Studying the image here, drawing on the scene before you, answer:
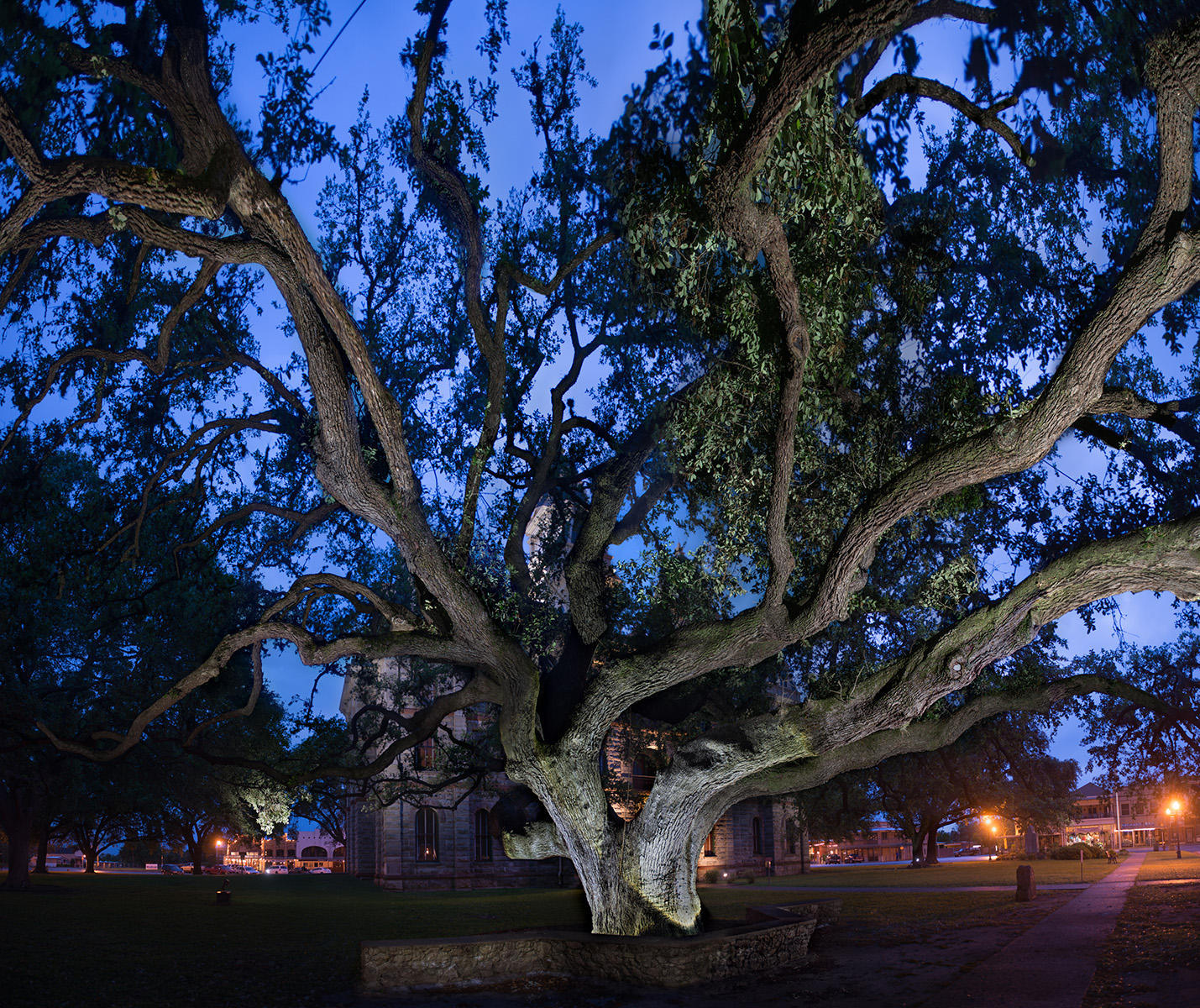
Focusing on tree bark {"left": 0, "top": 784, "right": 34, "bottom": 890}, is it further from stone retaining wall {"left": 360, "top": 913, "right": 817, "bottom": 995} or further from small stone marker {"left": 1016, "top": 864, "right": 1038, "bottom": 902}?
small stone marker {"left": 1016, "top": 864, "right": 1038, "bottom": 902}

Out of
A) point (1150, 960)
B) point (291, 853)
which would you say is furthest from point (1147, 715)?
point (291, 853)

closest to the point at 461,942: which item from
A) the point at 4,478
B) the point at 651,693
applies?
the point at 651,693

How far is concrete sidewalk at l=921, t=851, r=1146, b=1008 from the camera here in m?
9.20

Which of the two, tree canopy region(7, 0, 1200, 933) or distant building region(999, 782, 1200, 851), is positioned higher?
tree canopy region(7, 0, 1200, 933)

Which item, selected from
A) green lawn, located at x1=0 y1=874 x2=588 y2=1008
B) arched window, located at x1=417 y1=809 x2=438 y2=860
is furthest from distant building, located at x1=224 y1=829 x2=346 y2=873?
green lawn, located at x1=0 y1=874 x2=588 y2=1008

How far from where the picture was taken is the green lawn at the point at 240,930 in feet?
37.7

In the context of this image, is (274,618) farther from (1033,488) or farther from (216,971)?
(1033,488)

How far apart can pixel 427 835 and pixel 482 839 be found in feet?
8.94

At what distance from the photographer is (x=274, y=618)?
12.4 meters

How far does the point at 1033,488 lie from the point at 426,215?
1059cm

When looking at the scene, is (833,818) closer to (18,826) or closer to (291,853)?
(18,826)

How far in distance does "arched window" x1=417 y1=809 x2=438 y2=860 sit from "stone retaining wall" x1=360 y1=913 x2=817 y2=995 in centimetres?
3601

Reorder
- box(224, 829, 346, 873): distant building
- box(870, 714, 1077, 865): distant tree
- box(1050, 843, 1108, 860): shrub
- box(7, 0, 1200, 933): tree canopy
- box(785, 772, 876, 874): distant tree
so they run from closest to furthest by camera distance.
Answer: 1. box(7, 0, 1200, 933): tree canopy
2. box(870, 714, 1077, 865): distant tree
3. box(785, 772, 876, 874): distant tree
4. box(1050, 843, 1108, 860): shrub
5. box(224, 829, 346, 873): distant building

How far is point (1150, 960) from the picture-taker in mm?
11625
